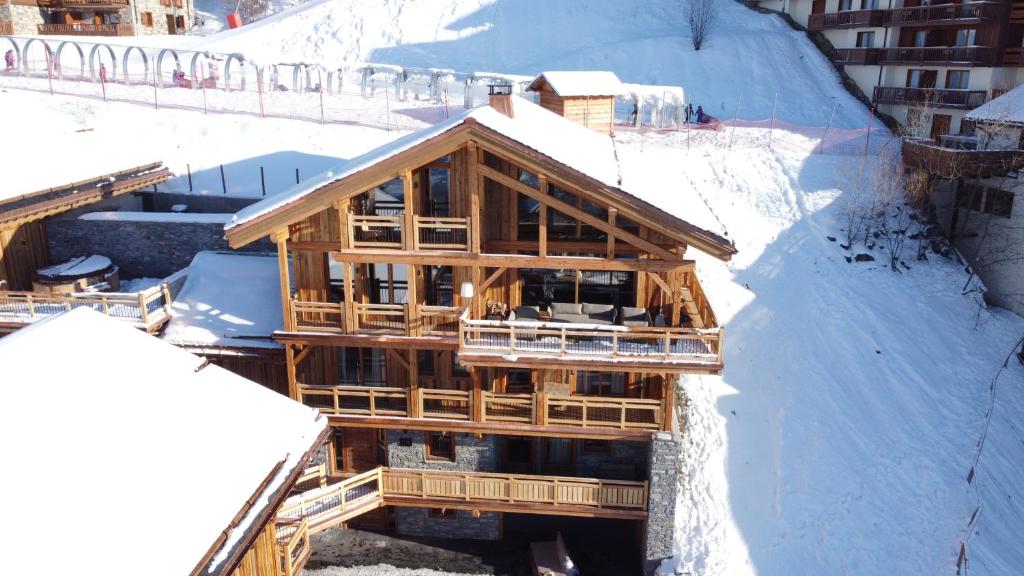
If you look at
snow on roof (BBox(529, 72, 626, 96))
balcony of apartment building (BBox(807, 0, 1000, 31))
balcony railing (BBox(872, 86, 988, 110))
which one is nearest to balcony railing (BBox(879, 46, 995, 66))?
balcony of apartment building (BBox(807, 0, 1000, 31))

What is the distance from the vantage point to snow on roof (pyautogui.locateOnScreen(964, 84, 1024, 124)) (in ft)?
98.4

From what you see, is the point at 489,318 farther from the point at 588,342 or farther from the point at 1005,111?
the point at 1005,111

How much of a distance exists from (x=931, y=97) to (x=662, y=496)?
3200 centimetres

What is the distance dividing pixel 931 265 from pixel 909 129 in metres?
9.59

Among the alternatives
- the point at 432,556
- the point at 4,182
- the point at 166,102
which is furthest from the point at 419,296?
the point at 166,102

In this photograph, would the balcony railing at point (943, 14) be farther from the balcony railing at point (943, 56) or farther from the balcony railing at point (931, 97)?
the balcony railing at point (931, 97)

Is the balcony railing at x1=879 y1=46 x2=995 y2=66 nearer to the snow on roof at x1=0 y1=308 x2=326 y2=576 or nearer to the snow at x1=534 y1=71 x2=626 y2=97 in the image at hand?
the snow at x1=534 y1=71 x2=626 y2=97

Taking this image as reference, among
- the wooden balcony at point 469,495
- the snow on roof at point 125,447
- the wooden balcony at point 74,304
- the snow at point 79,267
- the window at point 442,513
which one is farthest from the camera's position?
the snow at point 79,267

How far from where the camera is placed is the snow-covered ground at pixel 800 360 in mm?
20969

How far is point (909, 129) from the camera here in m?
36.3

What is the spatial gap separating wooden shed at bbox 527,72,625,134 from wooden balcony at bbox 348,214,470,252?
14.8m

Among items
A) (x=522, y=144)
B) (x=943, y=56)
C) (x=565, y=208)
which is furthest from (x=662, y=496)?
(x=943, y=56)

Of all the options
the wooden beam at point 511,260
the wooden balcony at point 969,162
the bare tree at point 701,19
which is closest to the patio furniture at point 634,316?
the wooden beam at point 511,260

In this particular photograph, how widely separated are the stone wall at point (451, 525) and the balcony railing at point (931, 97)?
2978 cm
